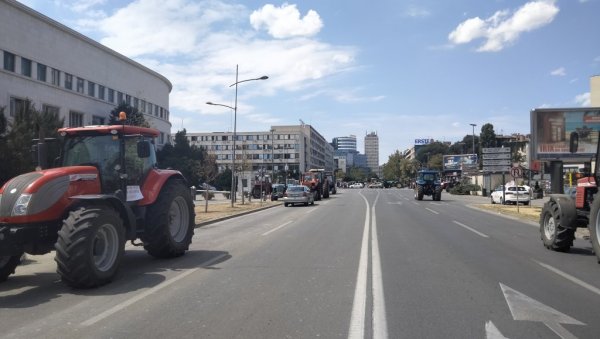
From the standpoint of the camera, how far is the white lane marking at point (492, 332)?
5.55m

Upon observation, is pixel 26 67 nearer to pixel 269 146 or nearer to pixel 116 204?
pixel 116 204

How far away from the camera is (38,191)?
799 cm

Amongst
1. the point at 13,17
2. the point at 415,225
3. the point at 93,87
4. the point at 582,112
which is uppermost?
the point at 13,17

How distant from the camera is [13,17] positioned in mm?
49500

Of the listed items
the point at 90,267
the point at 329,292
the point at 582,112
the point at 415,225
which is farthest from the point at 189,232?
the point at 582,112

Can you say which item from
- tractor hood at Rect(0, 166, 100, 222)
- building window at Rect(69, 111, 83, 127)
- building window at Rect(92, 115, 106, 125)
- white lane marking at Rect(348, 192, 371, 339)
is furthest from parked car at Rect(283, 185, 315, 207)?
building window at Rect(92, 115, 106, 125)

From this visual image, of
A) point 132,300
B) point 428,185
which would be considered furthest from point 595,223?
point 428,185

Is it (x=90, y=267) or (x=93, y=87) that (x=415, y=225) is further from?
(x=93, y=87)

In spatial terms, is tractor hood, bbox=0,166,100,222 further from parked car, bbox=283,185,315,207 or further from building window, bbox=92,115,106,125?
building window, bbox=92,115,106,125

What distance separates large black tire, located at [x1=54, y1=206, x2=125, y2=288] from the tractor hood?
1.47 feet

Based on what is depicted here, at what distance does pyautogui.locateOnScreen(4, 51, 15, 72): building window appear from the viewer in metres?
48.5

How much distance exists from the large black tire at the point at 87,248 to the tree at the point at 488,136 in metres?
119

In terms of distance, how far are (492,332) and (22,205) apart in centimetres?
693

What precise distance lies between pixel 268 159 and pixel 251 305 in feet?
501
